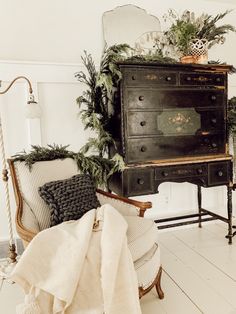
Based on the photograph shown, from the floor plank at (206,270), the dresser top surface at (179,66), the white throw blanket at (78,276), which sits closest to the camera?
the white throw blanket at (78,276)

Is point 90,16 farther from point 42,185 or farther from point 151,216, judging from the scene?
point 151,216

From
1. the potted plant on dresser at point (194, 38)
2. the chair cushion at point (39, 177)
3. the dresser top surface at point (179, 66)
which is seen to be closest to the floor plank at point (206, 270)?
the chair cushion at point (39, 177)

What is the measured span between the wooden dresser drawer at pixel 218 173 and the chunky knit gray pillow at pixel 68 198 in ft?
4.20

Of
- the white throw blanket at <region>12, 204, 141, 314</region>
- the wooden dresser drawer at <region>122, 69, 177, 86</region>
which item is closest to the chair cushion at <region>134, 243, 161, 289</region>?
the white throw blanket at <region>12, 204, 141, 314</region>

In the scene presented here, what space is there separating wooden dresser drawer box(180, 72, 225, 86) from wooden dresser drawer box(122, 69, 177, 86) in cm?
11

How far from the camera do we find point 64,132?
121 inches

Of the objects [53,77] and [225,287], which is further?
[53,77]

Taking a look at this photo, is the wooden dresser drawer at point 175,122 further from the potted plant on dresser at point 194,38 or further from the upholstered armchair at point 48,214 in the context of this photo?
the upholstered armchair at point 48,214

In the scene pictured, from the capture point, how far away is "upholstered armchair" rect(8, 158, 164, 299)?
1805 millimetres

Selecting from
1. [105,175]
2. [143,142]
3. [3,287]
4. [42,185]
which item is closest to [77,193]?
[42,185]

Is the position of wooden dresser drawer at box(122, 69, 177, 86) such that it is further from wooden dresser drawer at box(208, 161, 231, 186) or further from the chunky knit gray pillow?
the chunky knit gray pillow

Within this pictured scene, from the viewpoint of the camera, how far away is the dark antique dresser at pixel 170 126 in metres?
2.57

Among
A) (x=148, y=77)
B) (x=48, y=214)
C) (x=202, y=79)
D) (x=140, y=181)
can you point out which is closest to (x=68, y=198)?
(x=48, y=214)

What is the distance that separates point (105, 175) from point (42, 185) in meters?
0.67
